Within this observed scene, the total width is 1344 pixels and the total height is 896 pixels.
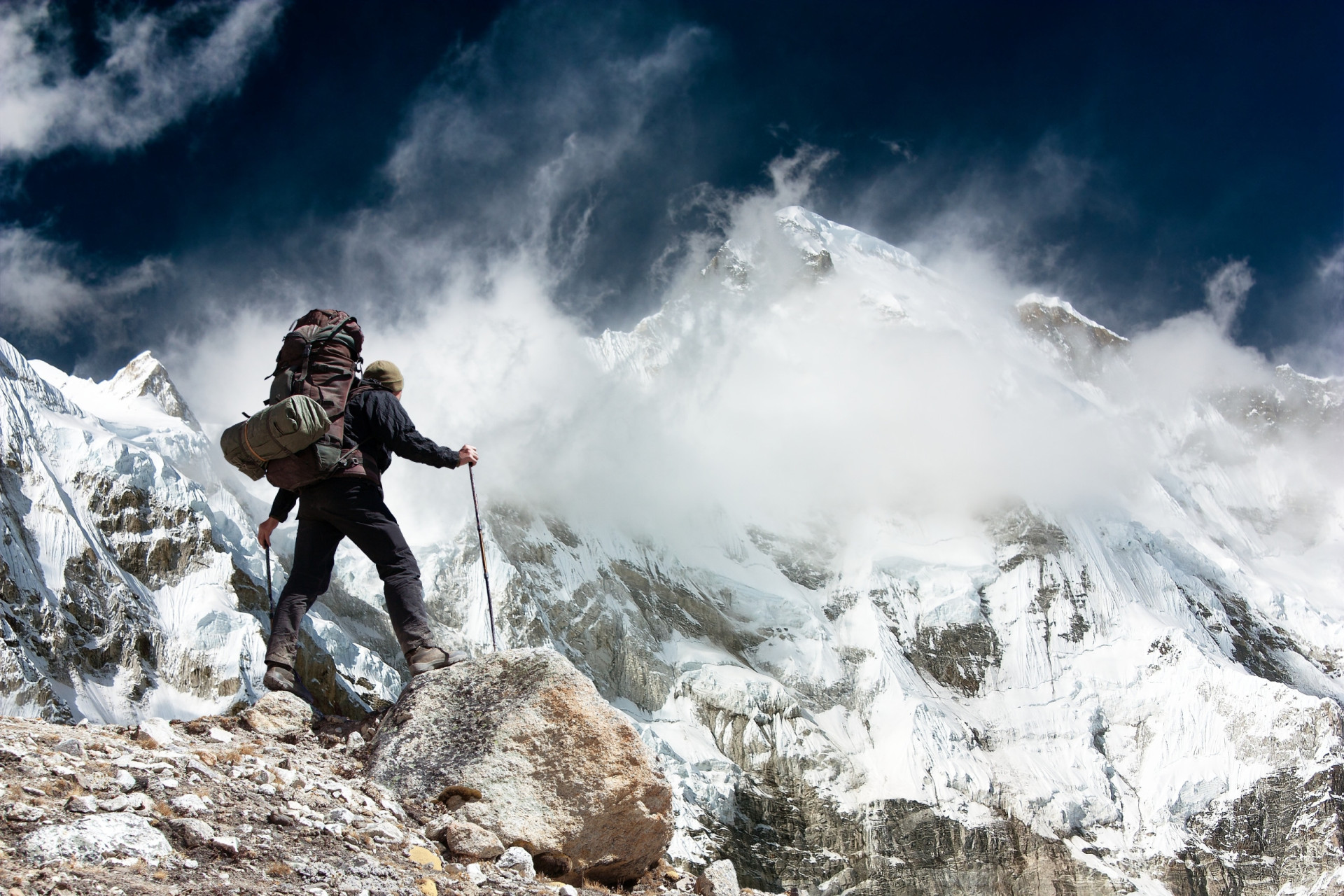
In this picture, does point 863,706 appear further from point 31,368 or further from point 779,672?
point 31,368

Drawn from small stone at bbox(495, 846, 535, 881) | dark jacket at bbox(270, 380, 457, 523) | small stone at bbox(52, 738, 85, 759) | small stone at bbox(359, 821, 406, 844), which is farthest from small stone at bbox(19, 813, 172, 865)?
dark jacket at bbox(270, 380, 457, 523)

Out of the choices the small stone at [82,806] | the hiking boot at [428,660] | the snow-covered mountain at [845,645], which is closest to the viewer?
the small stone at [82,806]

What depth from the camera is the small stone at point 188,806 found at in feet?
14.4

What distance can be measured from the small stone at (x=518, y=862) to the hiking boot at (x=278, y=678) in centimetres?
260

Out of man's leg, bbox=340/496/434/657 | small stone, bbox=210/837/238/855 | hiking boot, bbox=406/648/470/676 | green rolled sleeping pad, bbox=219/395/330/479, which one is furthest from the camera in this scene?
man's leg, bbox=340/496/434/657

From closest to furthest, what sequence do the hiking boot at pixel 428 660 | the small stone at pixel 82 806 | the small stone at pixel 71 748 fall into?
the small stone at pixel 82 806 → the small stone at pixel 71 748 → the hiking boot at pixel 428 660

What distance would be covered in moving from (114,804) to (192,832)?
1.39 feet

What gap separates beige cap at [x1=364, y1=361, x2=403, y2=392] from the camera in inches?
288

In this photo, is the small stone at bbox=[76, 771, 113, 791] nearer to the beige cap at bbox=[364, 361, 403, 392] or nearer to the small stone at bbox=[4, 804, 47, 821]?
the small stone at bbox=[4, 804, 47, 821]

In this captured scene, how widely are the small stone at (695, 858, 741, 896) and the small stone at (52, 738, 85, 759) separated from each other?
4.11 meters

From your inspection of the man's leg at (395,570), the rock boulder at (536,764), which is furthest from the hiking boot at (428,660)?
the rock boulder at (536,764)

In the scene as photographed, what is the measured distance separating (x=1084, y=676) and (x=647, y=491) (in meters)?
74.7

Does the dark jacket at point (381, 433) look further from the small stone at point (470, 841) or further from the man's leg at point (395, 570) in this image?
the small stone at point (470, 841)

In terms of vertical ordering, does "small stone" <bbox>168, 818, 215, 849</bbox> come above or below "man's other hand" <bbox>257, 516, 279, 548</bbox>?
below
